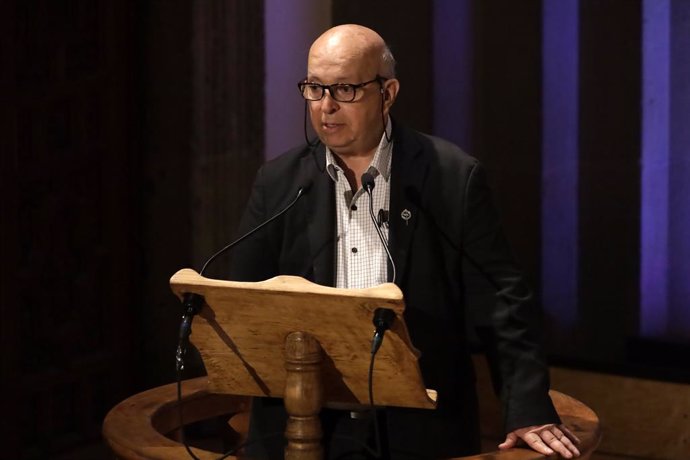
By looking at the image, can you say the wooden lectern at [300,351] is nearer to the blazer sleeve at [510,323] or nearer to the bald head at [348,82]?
the blazer sleeve at [510,323]

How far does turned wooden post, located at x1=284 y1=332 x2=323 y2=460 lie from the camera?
239 cm

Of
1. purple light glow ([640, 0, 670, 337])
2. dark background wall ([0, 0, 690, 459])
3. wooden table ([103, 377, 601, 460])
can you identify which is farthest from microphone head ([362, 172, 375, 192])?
purple light glow ([640, 0, 670, 337])

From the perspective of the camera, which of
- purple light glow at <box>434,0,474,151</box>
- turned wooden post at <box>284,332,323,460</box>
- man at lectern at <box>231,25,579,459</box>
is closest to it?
turned wooden post at <box>284,332,323,460</box>

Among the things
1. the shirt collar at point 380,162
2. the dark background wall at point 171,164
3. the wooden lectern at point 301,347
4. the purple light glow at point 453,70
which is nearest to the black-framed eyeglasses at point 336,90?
the shirt collar at point 380,162

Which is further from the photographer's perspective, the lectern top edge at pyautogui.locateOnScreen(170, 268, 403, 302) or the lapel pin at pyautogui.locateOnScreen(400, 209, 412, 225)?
the lapel pin at pyautogui.locateOnScreen(400, 209, 412, 225)

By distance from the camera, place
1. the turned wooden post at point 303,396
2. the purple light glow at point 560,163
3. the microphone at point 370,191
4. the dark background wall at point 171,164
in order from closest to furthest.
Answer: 1. the turned wooden post at point 303,396
2. the microphone at point 370,191
3. the dark background wall at point 171,164
4. the purple light glow at point 560,163

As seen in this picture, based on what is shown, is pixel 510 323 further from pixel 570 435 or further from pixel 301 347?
pixel 301 347

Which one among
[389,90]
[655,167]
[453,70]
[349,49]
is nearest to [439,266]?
[389,90]

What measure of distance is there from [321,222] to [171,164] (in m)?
2.71

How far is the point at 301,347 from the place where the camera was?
2383 millimetres

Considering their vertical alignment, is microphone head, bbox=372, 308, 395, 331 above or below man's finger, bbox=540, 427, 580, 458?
above

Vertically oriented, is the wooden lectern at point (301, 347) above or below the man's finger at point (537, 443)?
above

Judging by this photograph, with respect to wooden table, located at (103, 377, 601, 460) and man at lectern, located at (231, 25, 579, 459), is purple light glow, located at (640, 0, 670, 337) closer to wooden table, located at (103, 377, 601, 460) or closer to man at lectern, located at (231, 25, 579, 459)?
wooden table, located at (103, 377, 601, 460)

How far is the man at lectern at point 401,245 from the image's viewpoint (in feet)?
8.59
